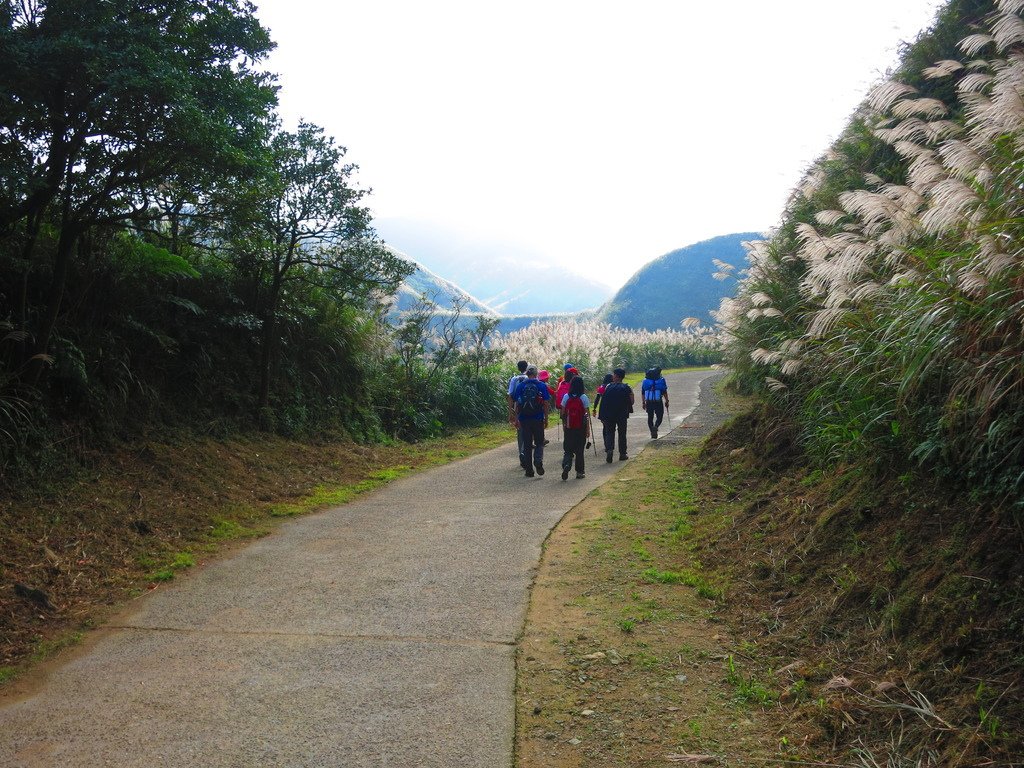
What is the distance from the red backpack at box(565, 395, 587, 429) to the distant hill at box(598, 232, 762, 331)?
48837 mm

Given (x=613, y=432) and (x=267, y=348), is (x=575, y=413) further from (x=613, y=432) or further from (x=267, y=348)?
(x=267, y=348)

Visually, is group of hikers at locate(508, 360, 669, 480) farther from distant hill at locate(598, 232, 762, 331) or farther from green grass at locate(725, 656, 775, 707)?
distant hill at locate(598, 232, 762, 331)

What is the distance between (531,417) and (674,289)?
191 ft

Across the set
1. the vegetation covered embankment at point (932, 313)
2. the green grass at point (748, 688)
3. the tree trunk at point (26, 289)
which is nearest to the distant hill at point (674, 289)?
the vegetation covered embankment at point (932, 313)

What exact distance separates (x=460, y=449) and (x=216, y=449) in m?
5.73

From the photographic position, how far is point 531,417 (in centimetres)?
1102

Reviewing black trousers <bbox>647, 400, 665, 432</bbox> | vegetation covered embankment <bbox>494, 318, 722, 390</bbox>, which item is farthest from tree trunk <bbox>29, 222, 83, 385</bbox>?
vegetation covered embankment <bbox>494, 318, 722, 390</bbox>

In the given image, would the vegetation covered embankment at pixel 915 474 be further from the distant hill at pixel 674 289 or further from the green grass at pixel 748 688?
the distant hill at pixel 674 289

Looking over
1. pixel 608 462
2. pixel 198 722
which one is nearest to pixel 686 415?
pixel 608 462

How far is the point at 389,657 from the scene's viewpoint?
4406mm

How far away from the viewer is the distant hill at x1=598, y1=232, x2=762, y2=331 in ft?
205

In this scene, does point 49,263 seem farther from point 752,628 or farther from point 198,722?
point 752,628

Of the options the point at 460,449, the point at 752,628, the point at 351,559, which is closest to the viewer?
the point at 752,628

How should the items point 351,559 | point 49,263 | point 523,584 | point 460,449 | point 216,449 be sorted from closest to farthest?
point 523,584 < point 351,559 < point 49,263 < point 216,449 < point 460,449
